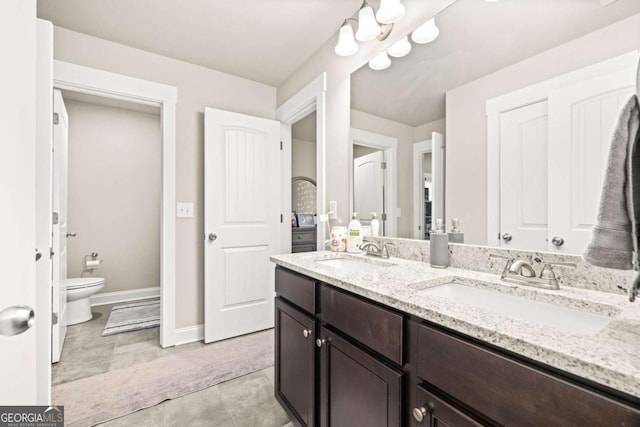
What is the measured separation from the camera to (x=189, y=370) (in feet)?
6.40

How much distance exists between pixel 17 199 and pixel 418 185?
1450mm

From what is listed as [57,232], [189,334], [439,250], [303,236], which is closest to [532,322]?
[439,250]

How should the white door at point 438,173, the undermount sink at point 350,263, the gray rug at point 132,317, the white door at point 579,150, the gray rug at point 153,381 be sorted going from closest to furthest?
1. the white door at point 579,150
2. the white door at point 438,173
3. the undermount sink at point 350,263
4. the gray rug at point 153,381
5. the gray rug at point 132,317

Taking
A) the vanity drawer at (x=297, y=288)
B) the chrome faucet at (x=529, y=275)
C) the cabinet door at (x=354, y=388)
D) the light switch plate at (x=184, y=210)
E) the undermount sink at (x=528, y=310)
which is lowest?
the cabinet door at (x=354, y=388)

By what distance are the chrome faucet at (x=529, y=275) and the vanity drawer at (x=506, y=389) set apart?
0.45m

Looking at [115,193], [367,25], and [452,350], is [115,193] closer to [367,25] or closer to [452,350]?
[367,25]

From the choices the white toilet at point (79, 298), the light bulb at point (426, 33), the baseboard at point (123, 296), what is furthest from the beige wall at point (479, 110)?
the baseboard at point (123, 296)

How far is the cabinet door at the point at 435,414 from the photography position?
617 mm

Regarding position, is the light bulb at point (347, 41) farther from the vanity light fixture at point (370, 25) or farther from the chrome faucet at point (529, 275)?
the chrome faucet at point (529, 275)

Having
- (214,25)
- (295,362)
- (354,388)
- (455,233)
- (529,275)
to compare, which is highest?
(214,25)

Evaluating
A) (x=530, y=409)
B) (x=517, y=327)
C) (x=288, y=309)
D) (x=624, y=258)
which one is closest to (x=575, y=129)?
(x=624, y=258)

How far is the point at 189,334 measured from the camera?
2.41 meters

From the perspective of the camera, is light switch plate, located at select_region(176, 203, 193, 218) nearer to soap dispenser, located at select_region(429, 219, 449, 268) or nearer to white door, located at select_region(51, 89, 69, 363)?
white door, located at select_region(51, 89, 69, 363)

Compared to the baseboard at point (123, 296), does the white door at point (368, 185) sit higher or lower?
higher
